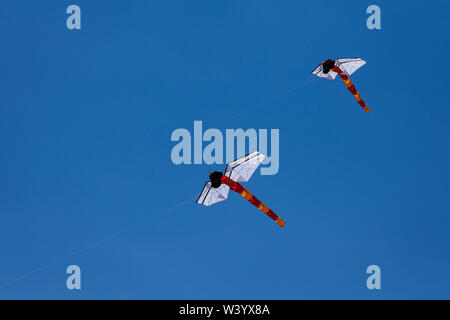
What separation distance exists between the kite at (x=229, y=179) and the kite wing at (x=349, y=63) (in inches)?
304

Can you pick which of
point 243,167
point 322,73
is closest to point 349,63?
point 322,73

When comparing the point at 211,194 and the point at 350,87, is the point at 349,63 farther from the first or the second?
the point at 211,194

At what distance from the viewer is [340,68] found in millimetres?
21188

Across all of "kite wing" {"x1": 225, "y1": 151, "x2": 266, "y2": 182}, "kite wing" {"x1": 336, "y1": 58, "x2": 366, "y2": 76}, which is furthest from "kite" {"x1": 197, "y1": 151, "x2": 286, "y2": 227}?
"kite wing" {"x1": 336, "y1": 58, "x2": 366, "y2": 76}

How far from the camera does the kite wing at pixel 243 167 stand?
16562 millimetres

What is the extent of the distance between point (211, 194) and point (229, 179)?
3.29 ft

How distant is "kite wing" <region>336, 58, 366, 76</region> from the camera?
21.0 meters

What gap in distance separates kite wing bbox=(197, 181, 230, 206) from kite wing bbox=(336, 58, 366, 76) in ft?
32.2
